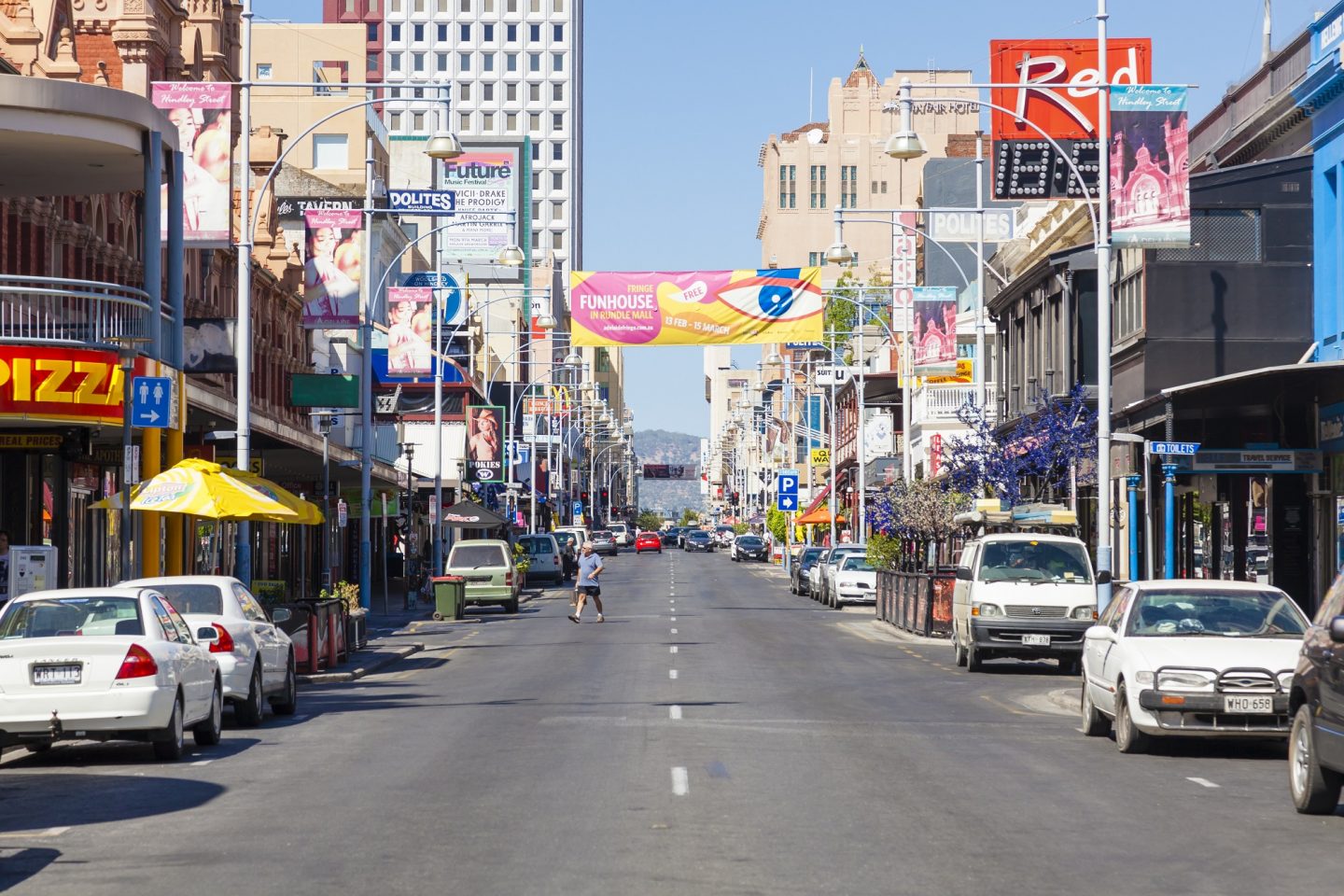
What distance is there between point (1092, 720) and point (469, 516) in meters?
44.3

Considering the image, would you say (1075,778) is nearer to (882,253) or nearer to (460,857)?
(460,857)

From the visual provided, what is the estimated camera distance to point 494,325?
146500 millimetres

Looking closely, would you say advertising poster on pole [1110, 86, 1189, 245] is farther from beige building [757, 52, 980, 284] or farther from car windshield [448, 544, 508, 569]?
beige building [757, 52, 980, 284]

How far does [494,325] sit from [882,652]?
115308 millimetres

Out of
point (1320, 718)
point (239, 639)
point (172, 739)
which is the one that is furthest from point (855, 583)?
point (1320, 718)

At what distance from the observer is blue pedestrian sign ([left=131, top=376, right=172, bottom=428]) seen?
24.1 m

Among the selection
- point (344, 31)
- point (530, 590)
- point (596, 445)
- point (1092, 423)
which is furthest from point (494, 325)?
point (1092, 423)

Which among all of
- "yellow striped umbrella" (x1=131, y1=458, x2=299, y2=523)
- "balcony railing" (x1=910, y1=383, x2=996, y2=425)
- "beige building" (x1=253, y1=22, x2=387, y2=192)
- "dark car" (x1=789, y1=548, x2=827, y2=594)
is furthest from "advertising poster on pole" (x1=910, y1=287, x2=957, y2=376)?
"beige building" (x1=253, y1=22, x2=387, y2=192)

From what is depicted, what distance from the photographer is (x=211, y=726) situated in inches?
711

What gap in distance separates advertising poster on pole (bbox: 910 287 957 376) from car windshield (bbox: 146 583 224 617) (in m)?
24.7

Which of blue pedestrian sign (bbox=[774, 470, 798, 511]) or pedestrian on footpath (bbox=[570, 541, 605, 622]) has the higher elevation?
blue pedestrian sign (bbox=[774, 470, 798, 511])

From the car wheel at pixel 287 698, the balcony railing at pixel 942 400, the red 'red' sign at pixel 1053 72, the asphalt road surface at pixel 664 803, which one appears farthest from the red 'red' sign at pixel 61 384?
the balcony railing at pixel 942 400

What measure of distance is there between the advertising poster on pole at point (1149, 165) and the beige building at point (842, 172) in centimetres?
13916

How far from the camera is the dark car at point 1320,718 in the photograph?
12.4 meters
